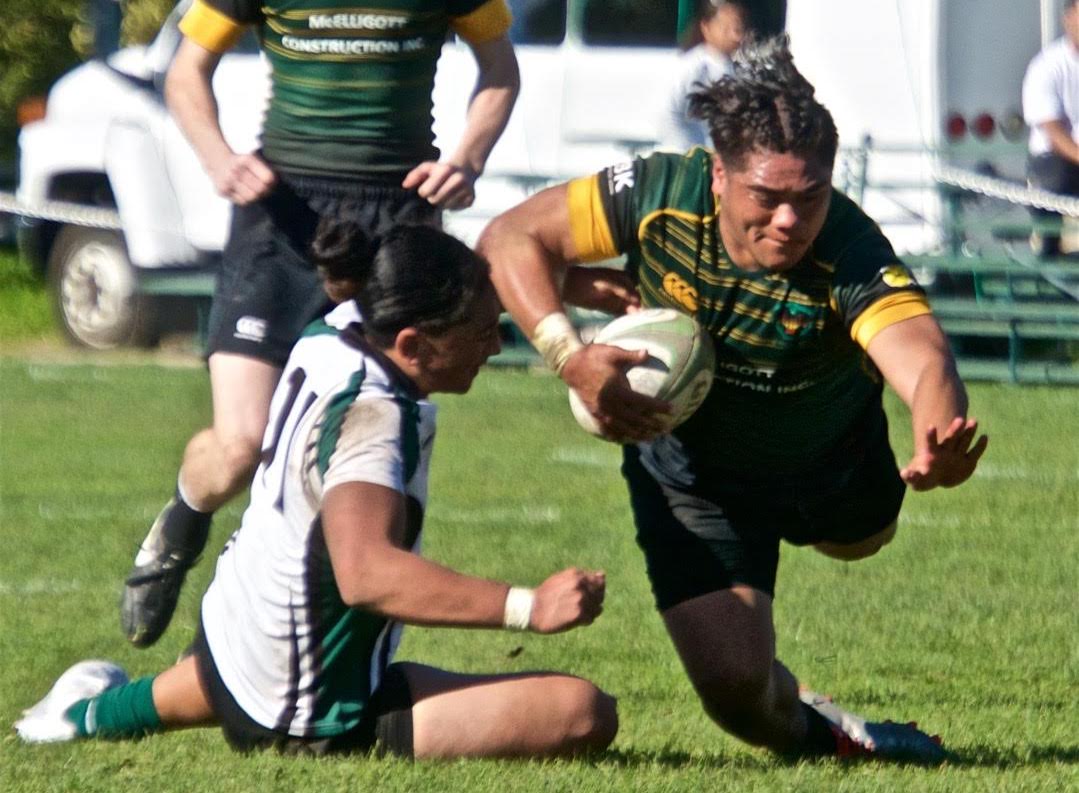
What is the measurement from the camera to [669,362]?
4.62 metres

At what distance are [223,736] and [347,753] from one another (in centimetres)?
48

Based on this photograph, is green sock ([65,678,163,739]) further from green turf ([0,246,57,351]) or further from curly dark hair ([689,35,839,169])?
green turf ([0,246,57,351])

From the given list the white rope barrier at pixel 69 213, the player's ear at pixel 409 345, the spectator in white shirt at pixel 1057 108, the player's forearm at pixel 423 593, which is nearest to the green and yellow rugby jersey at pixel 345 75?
the player's ear at pixel 409 345

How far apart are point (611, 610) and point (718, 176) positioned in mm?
2309

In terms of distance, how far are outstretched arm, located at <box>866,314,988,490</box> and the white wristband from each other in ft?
2.42

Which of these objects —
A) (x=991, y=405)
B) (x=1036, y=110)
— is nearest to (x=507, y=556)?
(x=991, y=405)

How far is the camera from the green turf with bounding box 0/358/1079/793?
4512 mm

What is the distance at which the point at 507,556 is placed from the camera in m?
7.39

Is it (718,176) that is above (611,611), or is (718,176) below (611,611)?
above

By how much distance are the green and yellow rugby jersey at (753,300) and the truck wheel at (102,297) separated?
9.70 metres

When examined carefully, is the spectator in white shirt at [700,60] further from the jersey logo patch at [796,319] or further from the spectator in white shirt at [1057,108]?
the jersey logo patch at [796,319]

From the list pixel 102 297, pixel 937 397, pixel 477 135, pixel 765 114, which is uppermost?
pixel 765 114

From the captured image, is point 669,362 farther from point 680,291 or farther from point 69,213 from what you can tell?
point 69,213

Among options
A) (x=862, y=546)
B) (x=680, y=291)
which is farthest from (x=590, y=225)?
(x=862, y=546)
